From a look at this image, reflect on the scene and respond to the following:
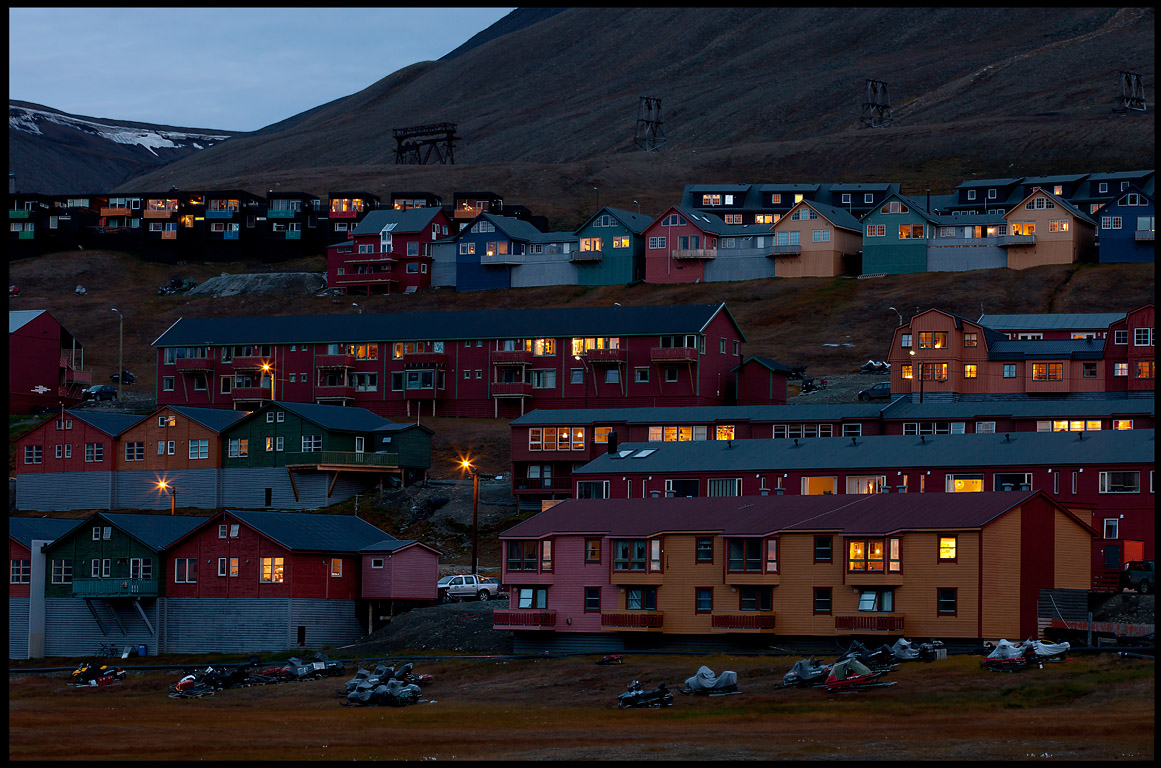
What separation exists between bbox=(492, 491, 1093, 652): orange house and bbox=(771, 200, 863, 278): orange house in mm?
89895

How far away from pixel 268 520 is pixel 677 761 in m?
48.7

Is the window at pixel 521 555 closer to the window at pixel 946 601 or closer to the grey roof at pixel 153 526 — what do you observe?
the grey roof at pixel 153 526

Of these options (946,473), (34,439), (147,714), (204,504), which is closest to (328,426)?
(204,504)

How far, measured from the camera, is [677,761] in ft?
134

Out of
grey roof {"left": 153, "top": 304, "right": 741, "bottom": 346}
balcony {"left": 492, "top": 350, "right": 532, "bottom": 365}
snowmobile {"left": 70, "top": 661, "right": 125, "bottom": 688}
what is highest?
grey roof {"left": 153, "top": 304, "right": 741, "bottom": 346}

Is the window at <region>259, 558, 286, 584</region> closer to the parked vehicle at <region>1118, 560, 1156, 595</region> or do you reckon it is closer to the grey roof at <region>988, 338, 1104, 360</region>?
the parked vehicle at <region>1118, 560, 1156, 595</region>

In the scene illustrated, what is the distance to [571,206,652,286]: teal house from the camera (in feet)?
559

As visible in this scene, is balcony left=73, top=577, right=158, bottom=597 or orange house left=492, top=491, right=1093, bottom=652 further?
balcony left=73, top=577, right=158, bottom=597

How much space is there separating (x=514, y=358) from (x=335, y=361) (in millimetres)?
17435

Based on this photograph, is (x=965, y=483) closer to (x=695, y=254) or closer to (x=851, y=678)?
(x=851, y=678)

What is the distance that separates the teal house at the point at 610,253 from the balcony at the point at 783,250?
1403cm

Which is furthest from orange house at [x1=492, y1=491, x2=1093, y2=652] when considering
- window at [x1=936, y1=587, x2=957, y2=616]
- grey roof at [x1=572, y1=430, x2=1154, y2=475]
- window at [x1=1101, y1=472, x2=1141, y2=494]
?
grey roof at [x1=572, y1=430, x2=1154, y2=475]

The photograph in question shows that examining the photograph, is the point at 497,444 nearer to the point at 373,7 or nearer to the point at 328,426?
the point at 328,426

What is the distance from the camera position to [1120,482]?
8269 cm
